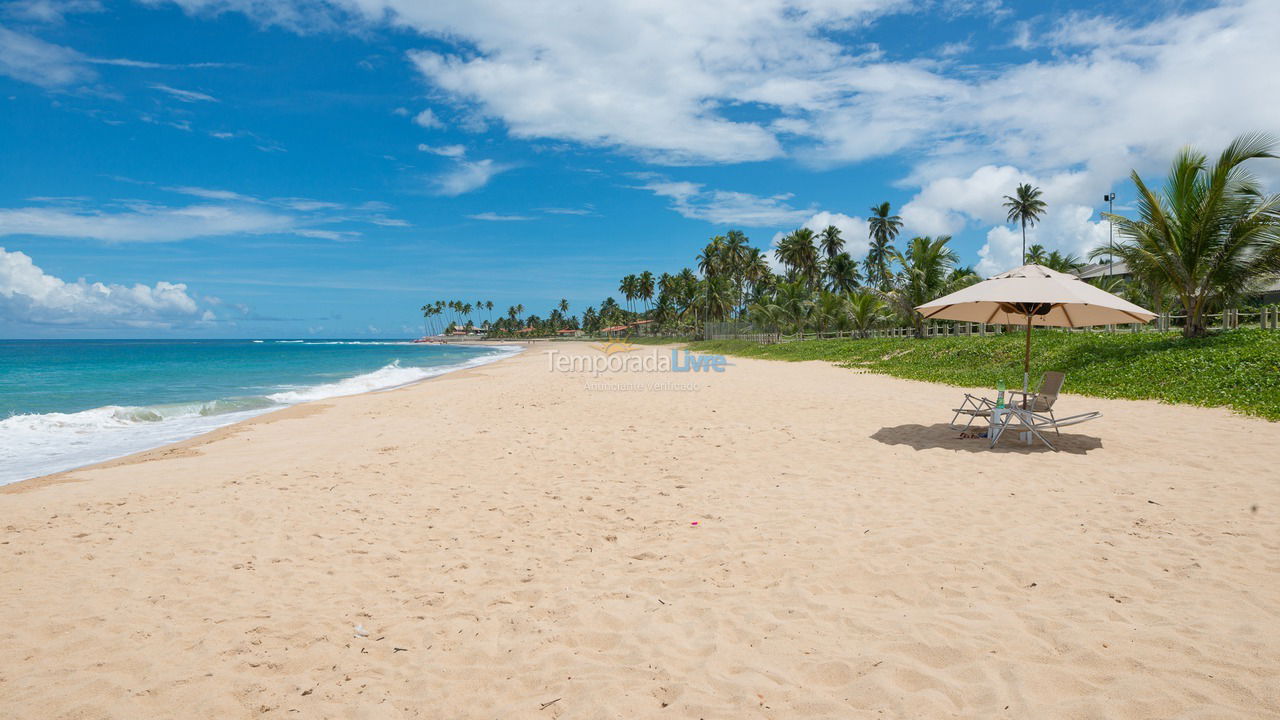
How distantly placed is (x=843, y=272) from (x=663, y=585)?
65.9 metres

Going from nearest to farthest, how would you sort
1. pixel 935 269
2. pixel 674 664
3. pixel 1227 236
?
pixel 674 664 → pixel 1227 236 → pixel 935 269

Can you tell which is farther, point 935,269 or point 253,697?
point 935,269

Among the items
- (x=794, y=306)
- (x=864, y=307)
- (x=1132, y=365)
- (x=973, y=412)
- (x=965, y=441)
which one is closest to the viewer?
(x=965, y=441)

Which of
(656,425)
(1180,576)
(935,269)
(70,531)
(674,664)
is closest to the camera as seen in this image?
(674,664)

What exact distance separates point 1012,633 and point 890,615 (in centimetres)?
62

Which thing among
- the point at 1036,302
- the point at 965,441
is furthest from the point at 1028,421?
the point at 1036,302

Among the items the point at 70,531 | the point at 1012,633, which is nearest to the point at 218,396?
the point at 70,531

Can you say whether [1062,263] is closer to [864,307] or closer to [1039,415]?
[864,307]

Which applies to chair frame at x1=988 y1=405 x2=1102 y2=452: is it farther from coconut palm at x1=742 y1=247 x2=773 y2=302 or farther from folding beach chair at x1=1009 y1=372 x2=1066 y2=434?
coconut palm at x1=742 y1=247 x2=773 y2=302

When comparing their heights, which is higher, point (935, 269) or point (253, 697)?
point (935, 269)

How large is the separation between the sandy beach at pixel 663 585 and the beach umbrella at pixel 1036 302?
73.6 inches

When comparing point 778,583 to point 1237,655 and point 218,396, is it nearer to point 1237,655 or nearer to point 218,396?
point 1237,655

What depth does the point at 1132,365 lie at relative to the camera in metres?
14.1

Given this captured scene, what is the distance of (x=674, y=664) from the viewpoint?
3133mm
